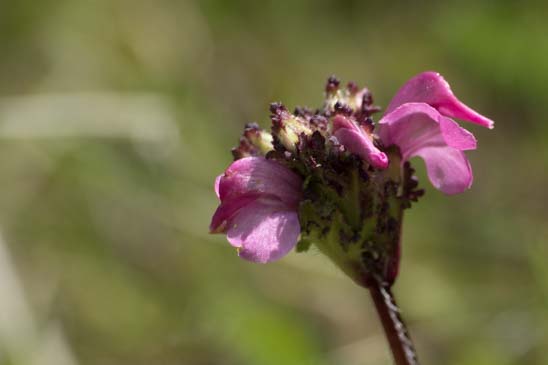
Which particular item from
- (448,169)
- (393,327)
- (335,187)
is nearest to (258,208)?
(335,187)

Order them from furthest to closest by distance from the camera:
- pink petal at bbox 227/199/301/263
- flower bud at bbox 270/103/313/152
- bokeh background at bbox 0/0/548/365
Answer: bokeh background at bbox 0/0/548/365 → flower bud at bbox 270/103/313/152 → pink petal at bbox 227/199/301/263

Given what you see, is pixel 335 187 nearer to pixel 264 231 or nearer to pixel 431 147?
pixel 264 231

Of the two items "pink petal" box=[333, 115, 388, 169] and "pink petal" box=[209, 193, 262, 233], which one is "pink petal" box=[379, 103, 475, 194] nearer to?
"pink petal" box=[333, 115, 388, 169]

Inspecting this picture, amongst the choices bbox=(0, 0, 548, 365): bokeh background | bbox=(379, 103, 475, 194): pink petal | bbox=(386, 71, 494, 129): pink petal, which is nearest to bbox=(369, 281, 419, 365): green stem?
bbox=(379, 103, 475, 194): pink petal

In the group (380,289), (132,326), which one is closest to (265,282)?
(132,326)

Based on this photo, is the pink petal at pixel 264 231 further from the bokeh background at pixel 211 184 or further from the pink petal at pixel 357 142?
the bokeh background at pixel 211 184

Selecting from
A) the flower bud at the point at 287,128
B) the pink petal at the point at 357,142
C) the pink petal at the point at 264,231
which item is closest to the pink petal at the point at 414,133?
the pink petal at the point at 357,142

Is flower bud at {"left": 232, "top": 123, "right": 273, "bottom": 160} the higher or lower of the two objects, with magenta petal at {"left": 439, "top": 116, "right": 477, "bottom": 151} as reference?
higher

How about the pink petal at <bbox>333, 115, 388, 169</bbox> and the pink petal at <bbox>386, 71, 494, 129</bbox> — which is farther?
the pink petal at <bbox>386, 71, 494, 129</bbox>

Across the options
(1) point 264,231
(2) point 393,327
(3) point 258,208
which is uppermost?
(3) point 258,208
